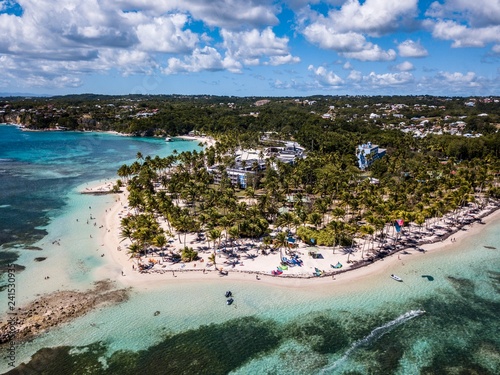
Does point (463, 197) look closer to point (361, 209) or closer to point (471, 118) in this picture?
point (361, 209)

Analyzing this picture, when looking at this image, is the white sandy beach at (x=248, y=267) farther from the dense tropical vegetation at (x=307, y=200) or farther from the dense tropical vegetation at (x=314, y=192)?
the dense tropical vegetation at (x=307, y=200)

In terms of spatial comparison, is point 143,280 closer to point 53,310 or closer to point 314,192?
point 53,310

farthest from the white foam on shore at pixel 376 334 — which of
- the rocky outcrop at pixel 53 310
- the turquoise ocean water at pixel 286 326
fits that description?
the rocky outcrop at pixel 53 310

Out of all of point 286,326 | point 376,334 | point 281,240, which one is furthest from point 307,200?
point 376,334

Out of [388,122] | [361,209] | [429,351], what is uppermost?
[388,122]

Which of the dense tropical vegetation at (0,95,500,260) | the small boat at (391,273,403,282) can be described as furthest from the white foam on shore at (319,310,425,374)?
the dense tropical vegetation at (0,95,500,260)

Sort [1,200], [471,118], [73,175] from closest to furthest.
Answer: [1,200] → [73,175] → [471,118]

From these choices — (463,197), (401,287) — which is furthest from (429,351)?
(463,197)
